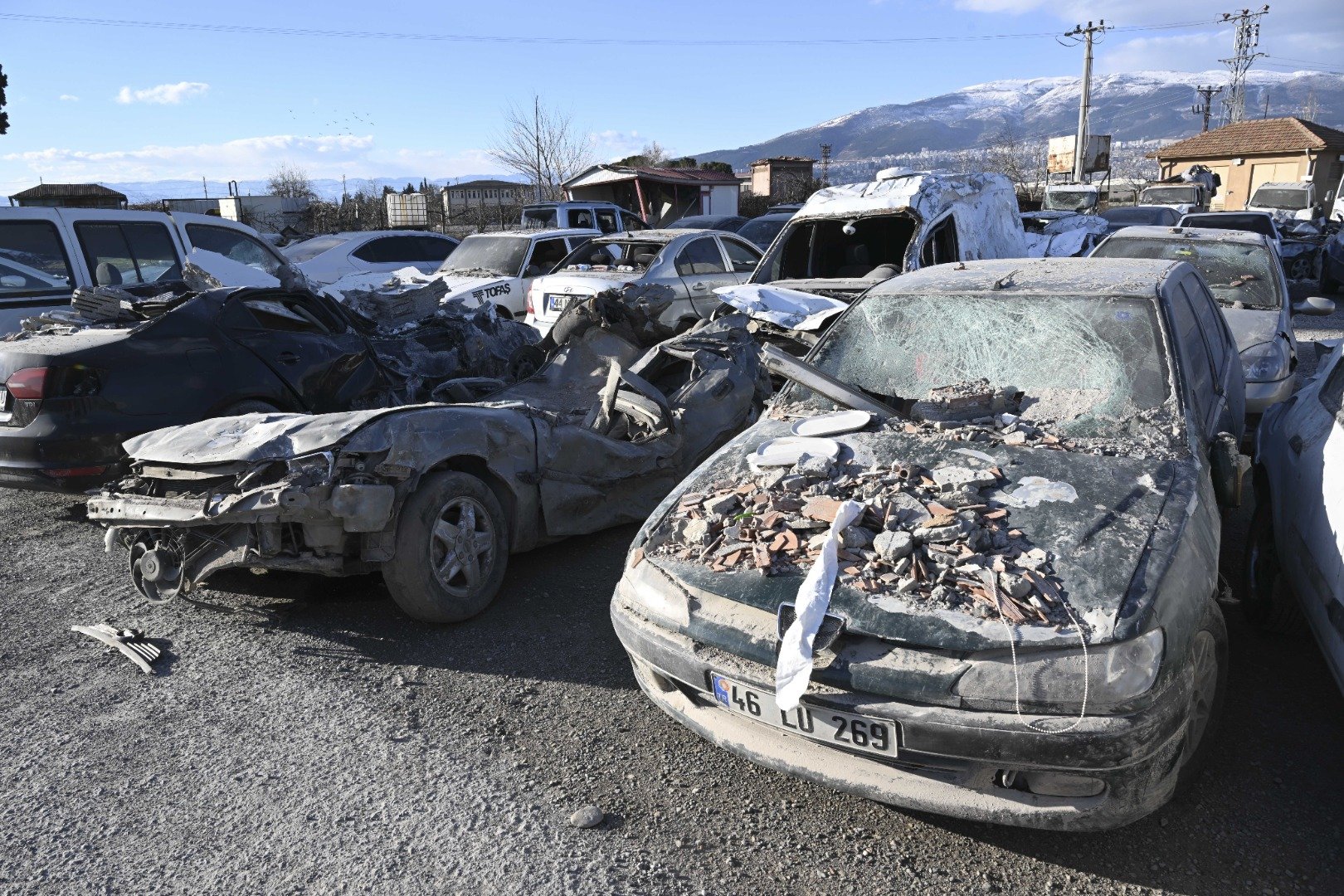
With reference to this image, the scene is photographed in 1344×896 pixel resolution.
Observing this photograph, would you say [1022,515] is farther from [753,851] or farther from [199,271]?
[199,271]

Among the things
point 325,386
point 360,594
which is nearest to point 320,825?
point 360,594

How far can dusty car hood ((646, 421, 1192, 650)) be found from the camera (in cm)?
247

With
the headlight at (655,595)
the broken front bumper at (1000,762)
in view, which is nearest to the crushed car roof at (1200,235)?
the broken front bumper at (1000,762)

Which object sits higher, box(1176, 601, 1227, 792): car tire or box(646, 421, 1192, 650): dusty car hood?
box(646, 421, 1192, 650): dusty car hood

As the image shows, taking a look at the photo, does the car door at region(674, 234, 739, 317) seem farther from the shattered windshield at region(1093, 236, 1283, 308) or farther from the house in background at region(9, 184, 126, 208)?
the house in background at region(9, 184, 126, 208)

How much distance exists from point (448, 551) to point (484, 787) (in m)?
1.39

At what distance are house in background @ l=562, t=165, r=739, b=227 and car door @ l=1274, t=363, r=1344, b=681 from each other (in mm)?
25776

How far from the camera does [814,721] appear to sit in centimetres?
257

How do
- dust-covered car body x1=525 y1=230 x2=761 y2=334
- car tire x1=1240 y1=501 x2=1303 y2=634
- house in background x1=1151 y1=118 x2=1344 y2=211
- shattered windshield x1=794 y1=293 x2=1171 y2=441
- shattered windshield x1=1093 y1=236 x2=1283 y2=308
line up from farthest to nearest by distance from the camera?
1. house in background x1=1151 y1=118 x2=1344 y2=211
2. dust-covered car body x1=525 y1=230 x2=761 y2=334
3. shattered windshield x1=1093 y1=236 x2=1283 y2=308
4. car tire x1=1240 y1=501 x2=1303 y2=634
5. shattered windshield x1=794 y1=293 x2=1171 y2=441

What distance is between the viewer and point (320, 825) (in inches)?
114

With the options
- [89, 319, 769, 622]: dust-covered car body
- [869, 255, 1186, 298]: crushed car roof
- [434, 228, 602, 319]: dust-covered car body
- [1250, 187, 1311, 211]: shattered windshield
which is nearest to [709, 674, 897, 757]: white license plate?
[89, 319, 769, 622]: dust-covered car body

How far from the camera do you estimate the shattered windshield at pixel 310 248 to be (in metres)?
12.7

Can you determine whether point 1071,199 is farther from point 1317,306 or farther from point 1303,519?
point 1303,519

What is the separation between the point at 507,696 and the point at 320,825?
93 centimetres
